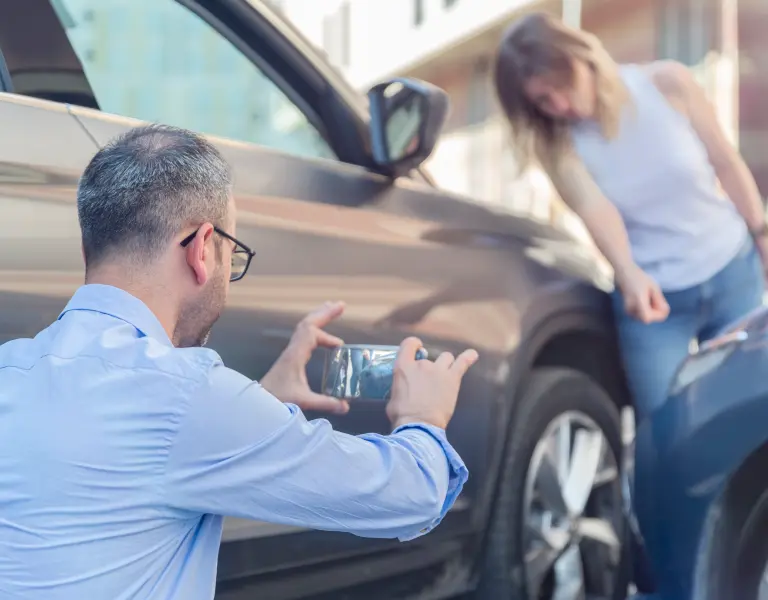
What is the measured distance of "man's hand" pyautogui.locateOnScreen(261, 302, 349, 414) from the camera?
203cm

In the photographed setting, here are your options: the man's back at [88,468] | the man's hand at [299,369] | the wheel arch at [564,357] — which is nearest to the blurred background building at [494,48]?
the man's hand at [299,369]

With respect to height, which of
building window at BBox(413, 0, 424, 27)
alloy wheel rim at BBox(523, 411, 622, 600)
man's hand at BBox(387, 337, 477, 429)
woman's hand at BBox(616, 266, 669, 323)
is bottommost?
building window at BBox(413, 0, 424, 27)

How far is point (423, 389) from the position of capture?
1.60m

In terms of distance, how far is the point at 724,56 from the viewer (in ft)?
38.9

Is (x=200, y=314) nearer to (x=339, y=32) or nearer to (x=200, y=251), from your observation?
(x=200, y=251)

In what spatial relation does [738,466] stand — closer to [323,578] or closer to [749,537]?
[749,537]

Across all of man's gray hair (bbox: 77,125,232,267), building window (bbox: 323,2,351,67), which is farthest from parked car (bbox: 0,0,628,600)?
building window (bbox: 323,2,351,67)

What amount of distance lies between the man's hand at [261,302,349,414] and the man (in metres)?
0.53

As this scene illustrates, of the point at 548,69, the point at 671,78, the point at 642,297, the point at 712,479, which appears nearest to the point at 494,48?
the point at 671,78

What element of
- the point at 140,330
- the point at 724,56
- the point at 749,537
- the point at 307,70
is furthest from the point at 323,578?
the point at 724,56

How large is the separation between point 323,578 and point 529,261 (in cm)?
116

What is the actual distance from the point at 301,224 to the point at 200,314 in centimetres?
88

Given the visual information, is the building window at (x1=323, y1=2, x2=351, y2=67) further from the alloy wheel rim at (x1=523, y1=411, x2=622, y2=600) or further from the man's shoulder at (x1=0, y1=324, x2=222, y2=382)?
the man's shoulder at (x1=0, y1=324, x2=222, y2=382)

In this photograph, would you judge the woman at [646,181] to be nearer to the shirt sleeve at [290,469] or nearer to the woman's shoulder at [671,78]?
the woman's shoulder at [671,78]
